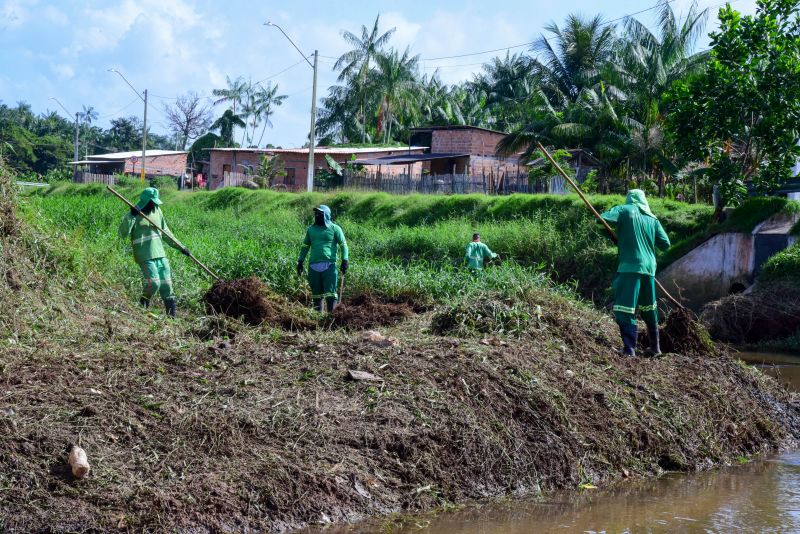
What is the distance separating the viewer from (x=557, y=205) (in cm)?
2106

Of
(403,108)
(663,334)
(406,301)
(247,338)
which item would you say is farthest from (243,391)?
(403,108)

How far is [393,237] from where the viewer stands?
21906 millimetres

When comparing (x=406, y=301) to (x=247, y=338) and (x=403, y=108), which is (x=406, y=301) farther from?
(x=403, y=108)

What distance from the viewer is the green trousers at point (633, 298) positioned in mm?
8500

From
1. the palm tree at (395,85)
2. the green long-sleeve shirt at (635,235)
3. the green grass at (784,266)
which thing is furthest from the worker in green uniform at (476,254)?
the palm tree at (395,85)

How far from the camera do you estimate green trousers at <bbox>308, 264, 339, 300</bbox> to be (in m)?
11.2

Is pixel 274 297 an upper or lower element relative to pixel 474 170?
lower

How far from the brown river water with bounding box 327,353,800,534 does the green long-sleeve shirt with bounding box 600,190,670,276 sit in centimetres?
257

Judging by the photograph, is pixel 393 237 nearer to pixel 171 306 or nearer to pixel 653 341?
pixel 171 306

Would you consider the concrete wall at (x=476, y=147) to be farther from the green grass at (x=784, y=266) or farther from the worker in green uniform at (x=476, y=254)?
the green grass at (x=784, y=266)

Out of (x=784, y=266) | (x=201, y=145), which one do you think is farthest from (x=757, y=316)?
(x=201, y=145)

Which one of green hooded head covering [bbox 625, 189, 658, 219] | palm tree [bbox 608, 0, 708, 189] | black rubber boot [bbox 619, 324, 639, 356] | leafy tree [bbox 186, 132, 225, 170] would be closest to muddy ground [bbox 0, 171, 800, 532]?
black rubber boot [bbox 619, 324, 639, 356]

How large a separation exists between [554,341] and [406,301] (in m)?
3.55

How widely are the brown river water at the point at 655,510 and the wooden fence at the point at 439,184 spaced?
20.3m
